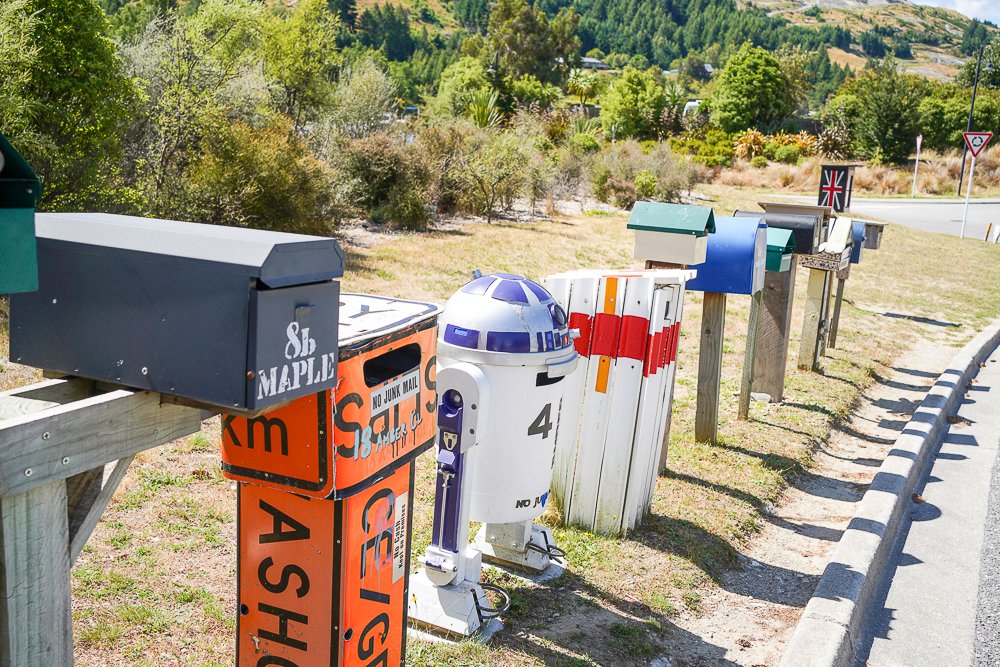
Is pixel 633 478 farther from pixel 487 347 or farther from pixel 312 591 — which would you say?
pixel 312 591

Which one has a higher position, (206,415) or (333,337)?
(333,337)

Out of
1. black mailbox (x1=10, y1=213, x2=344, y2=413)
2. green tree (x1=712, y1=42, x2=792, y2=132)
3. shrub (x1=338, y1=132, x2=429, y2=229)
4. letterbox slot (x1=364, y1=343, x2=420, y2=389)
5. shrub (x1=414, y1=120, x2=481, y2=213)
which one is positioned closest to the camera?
black mailbox (x1=10, y1=213, x2=344, y2=413)

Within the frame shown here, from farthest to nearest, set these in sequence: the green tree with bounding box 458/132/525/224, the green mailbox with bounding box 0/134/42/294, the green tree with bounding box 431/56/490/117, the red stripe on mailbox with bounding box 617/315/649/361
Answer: the green tree with bounding box 431/56/490/117
the green tree with bounding box 458/132/525/224
the red stripe on mailbox with bounding box 617/315/649/361
the green mailbox with bounding box 0/134/42/294

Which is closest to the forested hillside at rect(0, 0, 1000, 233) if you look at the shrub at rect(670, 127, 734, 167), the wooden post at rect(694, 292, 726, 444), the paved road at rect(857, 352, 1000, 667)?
the shrub at rect(670, 127, 734, 167)

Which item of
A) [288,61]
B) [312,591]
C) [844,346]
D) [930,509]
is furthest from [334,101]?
[312,591]

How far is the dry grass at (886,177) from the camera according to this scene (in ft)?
106

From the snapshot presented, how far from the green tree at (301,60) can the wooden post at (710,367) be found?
45.1ft

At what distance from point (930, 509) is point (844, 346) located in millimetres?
4276

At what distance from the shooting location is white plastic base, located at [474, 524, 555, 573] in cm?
405

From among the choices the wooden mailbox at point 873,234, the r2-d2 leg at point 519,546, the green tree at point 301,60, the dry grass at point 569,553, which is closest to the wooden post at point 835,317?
the dry grass at point 569,553

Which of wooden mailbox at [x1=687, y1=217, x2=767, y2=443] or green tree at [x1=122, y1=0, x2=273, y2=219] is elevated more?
green tree at [x1=122, y1=0, x2=273, y2=219]

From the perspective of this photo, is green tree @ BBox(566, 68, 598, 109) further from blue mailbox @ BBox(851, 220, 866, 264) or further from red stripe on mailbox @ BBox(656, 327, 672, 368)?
red stripe on mailbox @ BBox(656, 327, 672, 368)

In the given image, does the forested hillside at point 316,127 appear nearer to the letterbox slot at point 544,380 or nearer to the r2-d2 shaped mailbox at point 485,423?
the r2-d2 shaped mailbox at point 485,423

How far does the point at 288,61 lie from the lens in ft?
60.5
